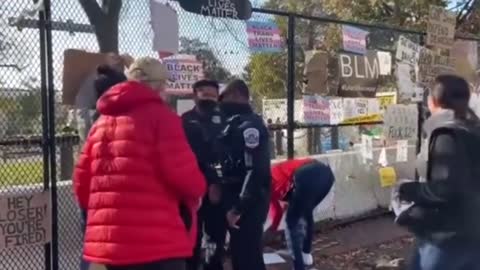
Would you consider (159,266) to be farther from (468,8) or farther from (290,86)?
(468,8)

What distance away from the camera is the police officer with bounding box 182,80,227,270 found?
5938mm

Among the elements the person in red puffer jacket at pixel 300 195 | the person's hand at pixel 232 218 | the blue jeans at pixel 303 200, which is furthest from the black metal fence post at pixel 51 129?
the blue jeans at pixel 303 200

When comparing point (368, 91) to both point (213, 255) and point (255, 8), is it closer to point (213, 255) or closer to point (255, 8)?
point (255, 8)

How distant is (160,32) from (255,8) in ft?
4.82

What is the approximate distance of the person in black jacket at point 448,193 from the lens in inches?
169

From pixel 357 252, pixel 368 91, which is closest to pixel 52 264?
pixel 357 252

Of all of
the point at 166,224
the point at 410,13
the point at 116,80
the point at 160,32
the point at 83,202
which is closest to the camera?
the point at 166,224

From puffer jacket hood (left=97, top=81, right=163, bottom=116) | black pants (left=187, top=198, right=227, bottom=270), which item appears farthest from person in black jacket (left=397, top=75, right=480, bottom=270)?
black pants (left=187, top=198, right=227, bottom=270)

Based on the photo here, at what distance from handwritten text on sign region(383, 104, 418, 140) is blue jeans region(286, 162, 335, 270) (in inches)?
131

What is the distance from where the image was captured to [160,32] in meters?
6.62

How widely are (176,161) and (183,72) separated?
118 inches

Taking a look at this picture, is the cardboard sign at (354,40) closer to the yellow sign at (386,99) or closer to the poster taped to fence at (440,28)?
the yellow sign at (386,99)

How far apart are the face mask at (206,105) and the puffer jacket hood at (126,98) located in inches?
78.7

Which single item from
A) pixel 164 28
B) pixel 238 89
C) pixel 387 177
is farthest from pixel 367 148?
pixel 238 89
